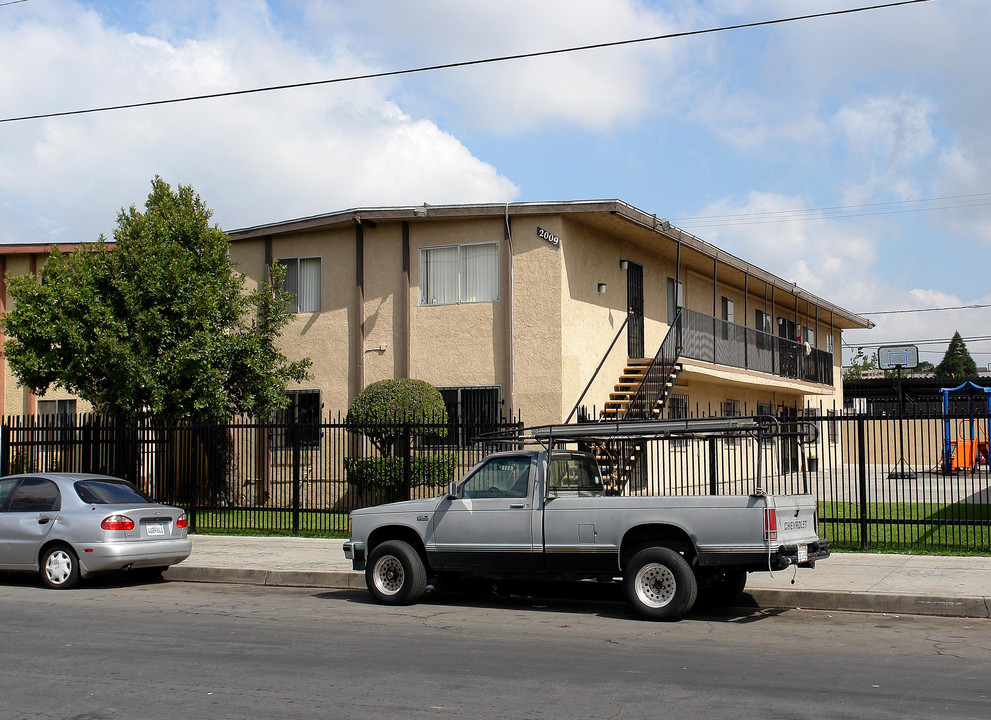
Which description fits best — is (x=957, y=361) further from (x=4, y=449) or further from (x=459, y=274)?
(x=4, y=449)

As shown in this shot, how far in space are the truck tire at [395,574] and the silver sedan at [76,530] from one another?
10.6ft

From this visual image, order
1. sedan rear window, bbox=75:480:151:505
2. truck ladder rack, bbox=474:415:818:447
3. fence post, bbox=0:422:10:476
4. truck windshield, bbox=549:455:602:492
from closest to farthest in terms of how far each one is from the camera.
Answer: truck ladder rack, bbox=474:415:818:447, truck windshield, bbox=549:455:602:492, sedan rear window, bbox=75:480:151:505, fence post, bbox=0:422:10:476

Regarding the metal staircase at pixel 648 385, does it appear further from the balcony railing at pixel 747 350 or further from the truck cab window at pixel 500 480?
the truck cab window at pixel 500 480

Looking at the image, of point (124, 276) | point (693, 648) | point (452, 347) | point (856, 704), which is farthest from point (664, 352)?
point (856, 704)

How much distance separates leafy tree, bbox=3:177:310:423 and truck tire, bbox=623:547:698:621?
11537 mm

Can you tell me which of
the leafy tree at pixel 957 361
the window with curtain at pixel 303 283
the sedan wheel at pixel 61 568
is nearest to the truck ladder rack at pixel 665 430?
the sedan wheel at pixel 61 568

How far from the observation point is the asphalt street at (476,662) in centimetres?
642

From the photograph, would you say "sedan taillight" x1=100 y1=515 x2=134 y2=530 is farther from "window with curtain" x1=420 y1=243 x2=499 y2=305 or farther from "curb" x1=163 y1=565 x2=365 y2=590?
"window with curtain" x1=420 y1=243 x2=499 y2=305

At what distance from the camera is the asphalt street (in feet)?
21.1

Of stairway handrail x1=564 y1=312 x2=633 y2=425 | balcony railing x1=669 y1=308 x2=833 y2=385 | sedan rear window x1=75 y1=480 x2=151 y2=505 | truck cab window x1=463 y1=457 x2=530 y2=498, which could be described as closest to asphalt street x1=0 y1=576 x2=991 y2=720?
truck cab window x1=463 y1=457 x2=530 y2=498

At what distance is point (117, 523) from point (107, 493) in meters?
0.71

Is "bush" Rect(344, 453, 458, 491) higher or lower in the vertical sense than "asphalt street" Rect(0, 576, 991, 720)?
higher

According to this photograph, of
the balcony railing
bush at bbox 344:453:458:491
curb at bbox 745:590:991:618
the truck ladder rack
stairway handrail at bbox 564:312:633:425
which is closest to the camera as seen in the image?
the truck ladder rack

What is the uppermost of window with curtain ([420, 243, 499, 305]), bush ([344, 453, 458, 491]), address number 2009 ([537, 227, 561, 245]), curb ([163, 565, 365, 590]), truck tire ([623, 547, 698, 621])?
address number 2009 ([537, 227, 561, 245])
